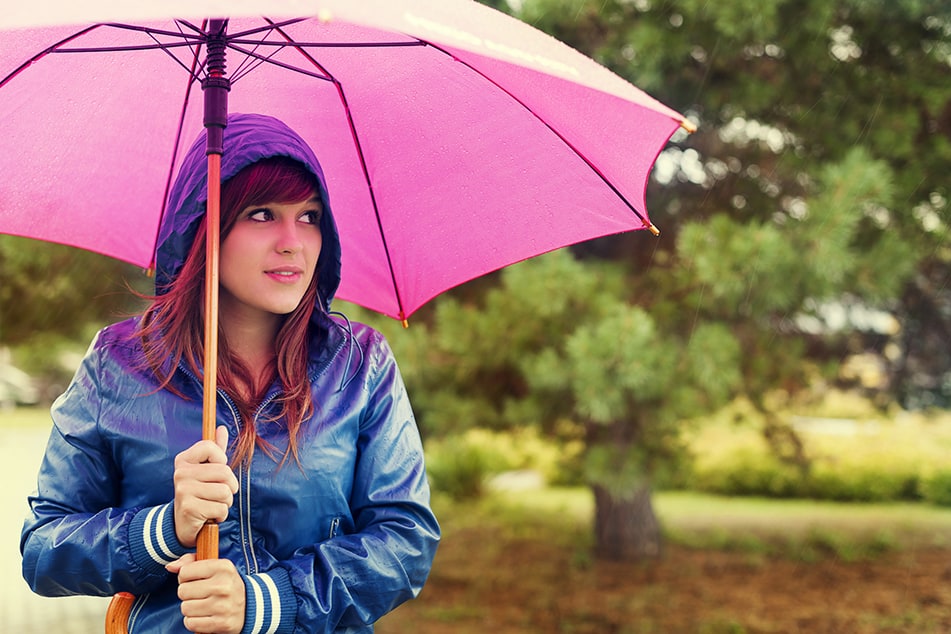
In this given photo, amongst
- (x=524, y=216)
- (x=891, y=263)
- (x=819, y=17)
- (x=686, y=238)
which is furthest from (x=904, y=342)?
(x=524, y=216)

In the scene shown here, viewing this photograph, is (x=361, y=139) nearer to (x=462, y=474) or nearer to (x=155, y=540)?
(x=155, y=540)

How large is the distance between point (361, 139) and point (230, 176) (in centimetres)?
46

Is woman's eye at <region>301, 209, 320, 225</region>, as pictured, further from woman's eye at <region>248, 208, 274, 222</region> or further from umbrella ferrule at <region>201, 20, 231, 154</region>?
umbrella ferrule at <region>201, 20, 231, 154</region>

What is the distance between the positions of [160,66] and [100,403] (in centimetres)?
82

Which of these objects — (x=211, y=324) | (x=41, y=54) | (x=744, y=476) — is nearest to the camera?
(x=211, y=324)

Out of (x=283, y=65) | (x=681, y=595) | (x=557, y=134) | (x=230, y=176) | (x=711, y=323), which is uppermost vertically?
(x=283, y=65)

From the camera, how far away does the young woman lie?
1.45 m

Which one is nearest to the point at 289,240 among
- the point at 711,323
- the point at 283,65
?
the point at 283,65

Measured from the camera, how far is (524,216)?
2.01 m

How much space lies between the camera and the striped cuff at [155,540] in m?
1.44

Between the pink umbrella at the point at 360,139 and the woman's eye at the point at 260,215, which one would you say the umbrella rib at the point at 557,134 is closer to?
the pink umbrella at the point at 360,139

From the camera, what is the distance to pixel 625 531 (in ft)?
21.2

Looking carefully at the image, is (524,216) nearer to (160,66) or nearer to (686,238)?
(160,66)

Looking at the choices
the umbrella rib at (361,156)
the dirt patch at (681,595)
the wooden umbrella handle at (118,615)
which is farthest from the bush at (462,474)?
the wooden umbrella handle at (118,615)
